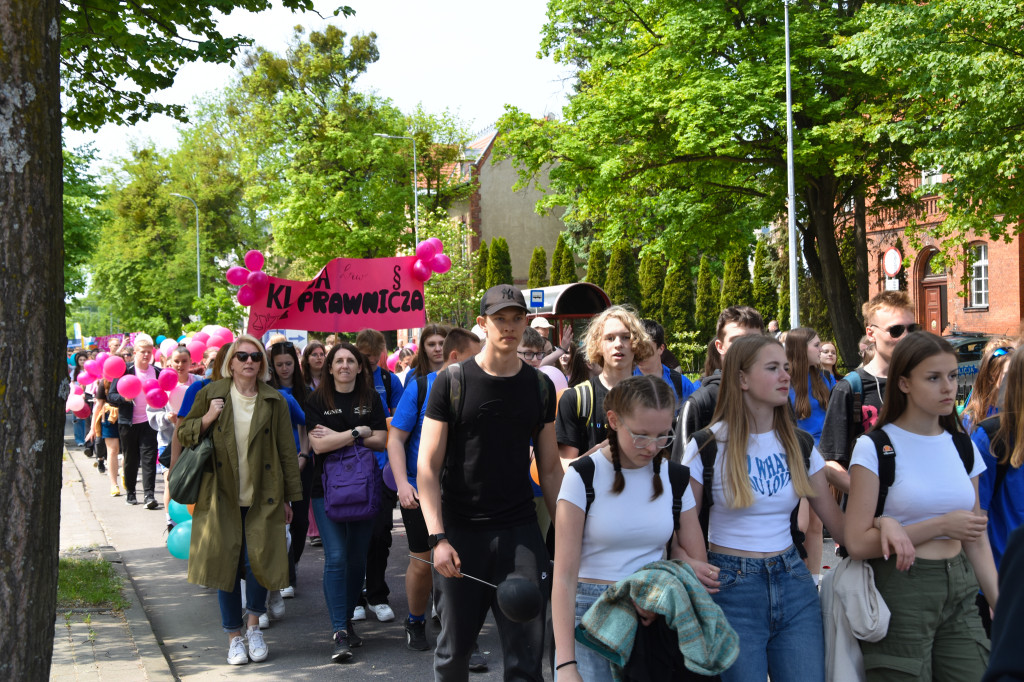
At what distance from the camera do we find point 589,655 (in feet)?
11.0

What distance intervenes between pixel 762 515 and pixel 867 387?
1.72 m

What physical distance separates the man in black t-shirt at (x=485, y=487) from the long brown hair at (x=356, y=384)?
2379 mm

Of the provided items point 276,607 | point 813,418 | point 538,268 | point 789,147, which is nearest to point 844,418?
point 813,418

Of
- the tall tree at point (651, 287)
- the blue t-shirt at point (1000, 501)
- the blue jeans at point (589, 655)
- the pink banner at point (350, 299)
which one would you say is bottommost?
the blue jeans at point (589, 655)

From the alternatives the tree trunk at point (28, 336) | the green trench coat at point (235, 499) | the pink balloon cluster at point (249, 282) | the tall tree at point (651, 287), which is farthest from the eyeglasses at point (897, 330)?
the tall tree at point (651, 287)

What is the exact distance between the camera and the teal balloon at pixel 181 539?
24.6 feet

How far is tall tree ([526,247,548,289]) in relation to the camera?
52.2 metres

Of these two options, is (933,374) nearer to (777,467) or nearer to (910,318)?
(777,467)

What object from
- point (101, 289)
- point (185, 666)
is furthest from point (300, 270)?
point (185, 666)

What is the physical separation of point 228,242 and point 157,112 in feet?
159

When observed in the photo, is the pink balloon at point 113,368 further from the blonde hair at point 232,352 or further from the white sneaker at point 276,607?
the blonde hair at point 232,352

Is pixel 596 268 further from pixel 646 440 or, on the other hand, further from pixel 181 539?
pixel 646 440

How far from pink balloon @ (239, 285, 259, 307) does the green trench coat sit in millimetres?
4704

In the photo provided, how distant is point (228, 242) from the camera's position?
55656mm
